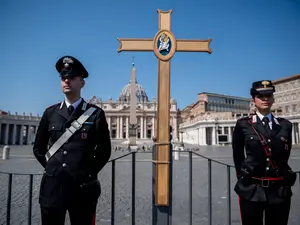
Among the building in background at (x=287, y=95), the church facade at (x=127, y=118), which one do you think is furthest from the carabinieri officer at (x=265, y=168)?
the church facade at (x=127, y=118)

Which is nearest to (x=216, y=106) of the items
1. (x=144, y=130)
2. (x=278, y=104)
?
(x=144, y=130)

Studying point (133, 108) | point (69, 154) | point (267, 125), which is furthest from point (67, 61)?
point (133, 108)

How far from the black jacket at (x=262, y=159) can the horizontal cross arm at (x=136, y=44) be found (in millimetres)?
1718

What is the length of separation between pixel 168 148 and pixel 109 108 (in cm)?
9514

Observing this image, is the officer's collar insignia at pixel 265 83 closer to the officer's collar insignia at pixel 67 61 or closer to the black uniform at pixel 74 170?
the black uniform at pixel 74 170

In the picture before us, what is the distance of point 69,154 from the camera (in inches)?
92.0

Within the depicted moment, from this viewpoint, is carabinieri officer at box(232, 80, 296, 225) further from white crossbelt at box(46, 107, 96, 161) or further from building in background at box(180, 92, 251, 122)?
building in background at box(180, 92, 251, 122)

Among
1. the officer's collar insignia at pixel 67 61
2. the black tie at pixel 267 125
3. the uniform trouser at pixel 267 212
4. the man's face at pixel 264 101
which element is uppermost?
the officer's collar insignia at pixel 67 61

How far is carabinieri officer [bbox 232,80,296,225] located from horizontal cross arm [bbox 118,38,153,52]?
1554mm

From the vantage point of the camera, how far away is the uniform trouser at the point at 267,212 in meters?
2.43

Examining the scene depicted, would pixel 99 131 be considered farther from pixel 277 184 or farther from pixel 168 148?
pixel 277 184

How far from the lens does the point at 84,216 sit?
2.32m

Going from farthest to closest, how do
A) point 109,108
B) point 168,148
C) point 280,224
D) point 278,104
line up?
1. point 109,108
2. point 278,104
3. point 168,148
4. point 280,224

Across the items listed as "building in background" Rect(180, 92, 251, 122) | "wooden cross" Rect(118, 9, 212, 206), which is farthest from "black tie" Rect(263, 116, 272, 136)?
"building in background" Rect(180, 92, 251, 122)
